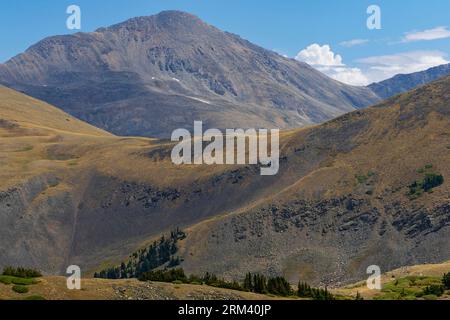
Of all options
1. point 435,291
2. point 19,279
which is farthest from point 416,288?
point 19,279

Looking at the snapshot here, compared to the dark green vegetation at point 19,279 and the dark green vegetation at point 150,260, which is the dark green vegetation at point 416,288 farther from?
the dark green vegetation at point 150,260

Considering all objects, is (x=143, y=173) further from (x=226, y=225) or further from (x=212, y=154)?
(x=226, y=225)

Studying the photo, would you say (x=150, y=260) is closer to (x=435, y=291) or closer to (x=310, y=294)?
(x=310, y=294)

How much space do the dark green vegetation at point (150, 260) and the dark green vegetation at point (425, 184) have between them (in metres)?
49.0

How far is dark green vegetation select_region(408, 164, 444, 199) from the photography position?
11506 cm

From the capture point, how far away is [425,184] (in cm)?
11612

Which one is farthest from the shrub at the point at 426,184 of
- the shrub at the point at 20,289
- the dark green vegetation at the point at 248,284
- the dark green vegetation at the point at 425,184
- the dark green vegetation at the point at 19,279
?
the shrub at the point at 20,289

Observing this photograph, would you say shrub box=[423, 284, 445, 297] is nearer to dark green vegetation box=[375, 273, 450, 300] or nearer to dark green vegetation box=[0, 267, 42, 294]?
dark green vegetation box=[375, 273, 450, 300]

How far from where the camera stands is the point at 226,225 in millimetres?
124375

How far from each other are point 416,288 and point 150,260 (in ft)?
236

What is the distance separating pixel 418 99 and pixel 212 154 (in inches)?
2421

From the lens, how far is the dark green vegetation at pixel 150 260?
119750 millimetres

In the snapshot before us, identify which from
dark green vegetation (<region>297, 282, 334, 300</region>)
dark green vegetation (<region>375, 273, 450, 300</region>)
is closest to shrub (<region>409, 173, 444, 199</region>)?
dark green vegetation (<region>375, 273, 450, 300</region>)

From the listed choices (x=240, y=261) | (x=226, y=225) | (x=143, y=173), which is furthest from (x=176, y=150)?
(x=240, y=261)
